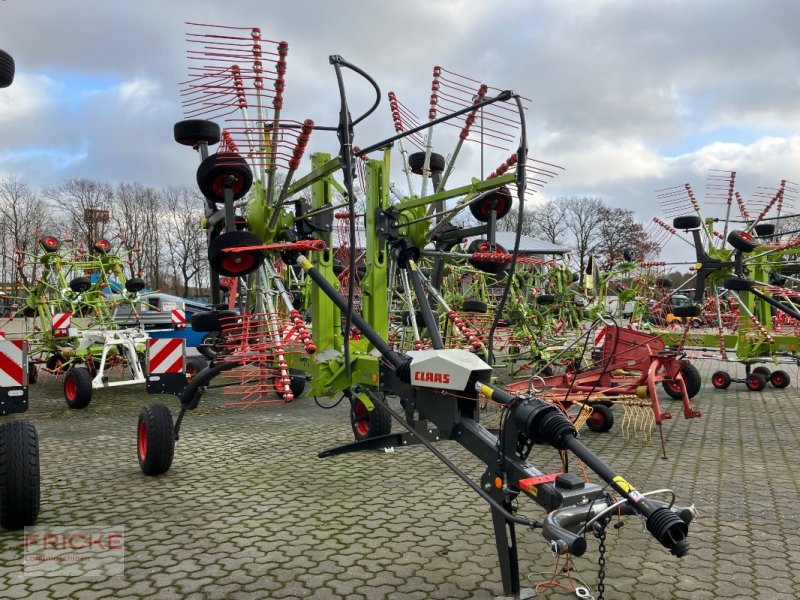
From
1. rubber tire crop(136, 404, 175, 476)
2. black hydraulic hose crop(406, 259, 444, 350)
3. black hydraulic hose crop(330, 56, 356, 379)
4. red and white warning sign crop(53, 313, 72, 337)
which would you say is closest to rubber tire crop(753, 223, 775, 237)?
black hydraulic hose crop(406, 259, 444, 350)

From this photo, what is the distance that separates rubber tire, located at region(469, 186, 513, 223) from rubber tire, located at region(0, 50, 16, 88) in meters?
3.07

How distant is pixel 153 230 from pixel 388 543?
41.8 meters

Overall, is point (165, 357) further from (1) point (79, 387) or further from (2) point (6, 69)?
(2) point (6, 69)

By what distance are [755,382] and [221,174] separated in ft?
32.3

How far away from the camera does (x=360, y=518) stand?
15.5ft

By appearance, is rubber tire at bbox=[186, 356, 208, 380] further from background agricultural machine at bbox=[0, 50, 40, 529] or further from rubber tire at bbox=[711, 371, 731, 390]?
rubber tire at bbox=[711, 371, 731, 390]

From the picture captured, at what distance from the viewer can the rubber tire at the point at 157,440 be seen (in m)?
5.70

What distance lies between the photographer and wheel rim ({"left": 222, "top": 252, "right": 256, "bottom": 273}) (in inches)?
188

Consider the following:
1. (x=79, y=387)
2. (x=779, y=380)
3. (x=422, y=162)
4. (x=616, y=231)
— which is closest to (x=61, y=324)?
(x=79, y=387)

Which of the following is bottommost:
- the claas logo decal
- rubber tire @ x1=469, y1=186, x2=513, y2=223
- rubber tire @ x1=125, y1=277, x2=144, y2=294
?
the claas logo decal

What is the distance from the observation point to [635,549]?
163 inches

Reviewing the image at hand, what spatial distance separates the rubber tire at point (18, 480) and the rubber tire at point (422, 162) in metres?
4.07

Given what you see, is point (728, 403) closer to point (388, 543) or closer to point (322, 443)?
point (322, 443)

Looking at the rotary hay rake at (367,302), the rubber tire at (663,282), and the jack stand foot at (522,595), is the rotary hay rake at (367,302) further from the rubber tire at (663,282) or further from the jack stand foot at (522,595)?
the rubber tire at (663,282)
